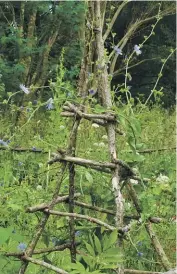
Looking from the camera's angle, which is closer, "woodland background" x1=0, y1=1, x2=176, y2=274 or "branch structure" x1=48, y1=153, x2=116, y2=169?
"branch structure" x1=48, y1=153, x2=116, y2=169

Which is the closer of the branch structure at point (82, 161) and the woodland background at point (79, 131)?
the branch structure at point (82, 161)

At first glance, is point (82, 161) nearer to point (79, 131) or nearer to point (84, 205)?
point (84, 205)

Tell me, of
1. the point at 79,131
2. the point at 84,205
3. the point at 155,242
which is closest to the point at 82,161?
the point at 84,205

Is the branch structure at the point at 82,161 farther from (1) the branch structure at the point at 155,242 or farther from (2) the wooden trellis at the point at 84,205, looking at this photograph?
(1) the branch structure at the point at 155,242

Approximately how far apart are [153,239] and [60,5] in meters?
7.71

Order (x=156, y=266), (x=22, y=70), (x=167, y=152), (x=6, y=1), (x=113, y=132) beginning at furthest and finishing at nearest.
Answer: (x=6, y=1), (x=22, y=70), (x=167, y=152), (x=156, y=266), (x=113, y=132)

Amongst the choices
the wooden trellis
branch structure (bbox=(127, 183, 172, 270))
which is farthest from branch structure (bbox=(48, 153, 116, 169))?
branch structure (bbox=(127, 183, 172, 270))

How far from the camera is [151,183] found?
1736mm

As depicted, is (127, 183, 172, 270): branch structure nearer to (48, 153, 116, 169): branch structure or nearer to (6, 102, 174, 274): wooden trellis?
(6, 102, 174, 274): wooden trellis

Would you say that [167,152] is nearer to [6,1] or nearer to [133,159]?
[133,159]

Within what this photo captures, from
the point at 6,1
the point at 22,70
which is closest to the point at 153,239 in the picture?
the point at 22,70

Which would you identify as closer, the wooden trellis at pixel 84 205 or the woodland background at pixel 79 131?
the wooden trellis at pixel 84 205

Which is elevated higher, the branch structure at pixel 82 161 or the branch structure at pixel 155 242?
the branch structure at pixel 82 161

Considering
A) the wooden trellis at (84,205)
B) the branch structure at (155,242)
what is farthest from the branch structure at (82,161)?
the branch structure at (155,242)
